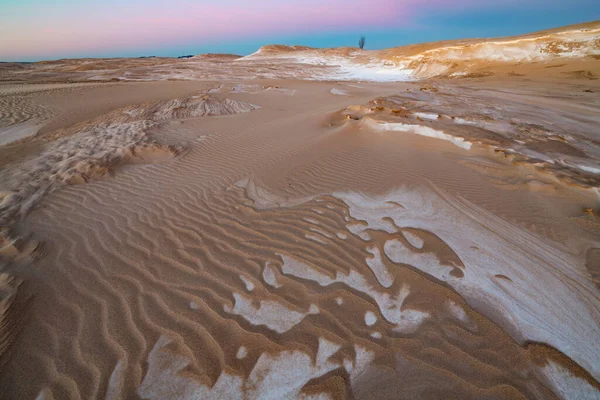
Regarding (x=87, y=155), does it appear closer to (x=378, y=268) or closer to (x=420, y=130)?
(x=378, y=268)

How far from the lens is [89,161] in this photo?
20.1 feet

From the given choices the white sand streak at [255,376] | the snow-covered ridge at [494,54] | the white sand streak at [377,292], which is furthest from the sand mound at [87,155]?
the snow-covered ridge at [494,54]

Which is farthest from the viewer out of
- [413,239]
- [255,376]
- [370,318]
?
[413,239]

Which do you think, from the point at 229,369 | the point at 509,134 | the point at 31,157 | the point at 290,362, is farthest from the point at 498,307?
the point at 31,157

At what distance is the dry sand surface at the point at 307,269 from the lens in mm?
2053

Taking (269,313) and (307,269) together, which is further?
(307,269)

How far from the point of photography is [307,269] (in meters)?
3.04

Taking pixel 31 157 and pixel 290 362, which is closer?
pixel 290 362

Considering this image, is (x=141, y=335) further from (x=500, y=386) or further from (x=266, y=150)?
(x=266, y=150)

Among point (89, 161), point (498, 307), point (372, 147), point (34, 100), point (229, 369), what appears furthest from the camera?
point (34, 100)

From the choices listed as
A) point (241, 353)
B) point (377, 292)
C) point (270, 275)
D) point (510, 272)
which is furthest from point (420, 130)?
point (241, 353)

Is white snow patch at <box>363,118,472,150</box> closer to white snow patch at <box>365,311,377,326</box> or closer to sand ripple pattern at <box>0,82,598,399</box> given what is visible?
sand ripple pattern at <box>0,82,598,399</box>

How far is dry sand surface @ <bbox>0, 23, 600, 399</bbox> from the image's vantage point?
205cm

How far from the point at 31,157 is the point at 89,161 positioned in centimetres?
218
